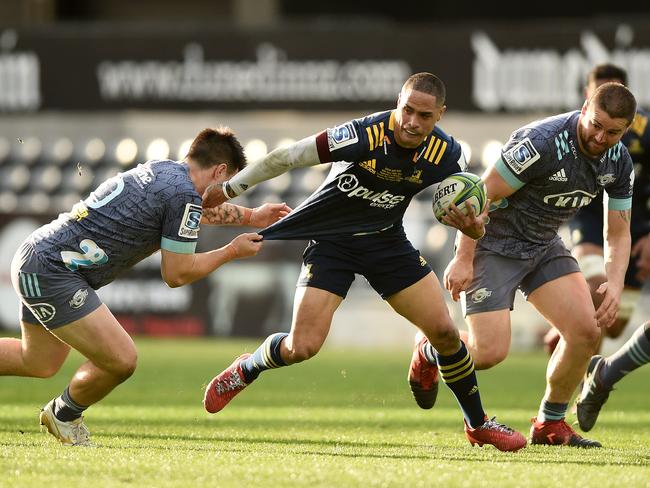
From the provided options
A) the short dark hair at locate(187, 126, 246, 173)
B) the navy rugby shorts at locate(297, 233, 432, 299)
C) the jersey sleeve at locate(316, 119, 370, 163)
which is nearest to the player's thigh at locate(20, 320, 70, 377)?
the short dark hair at locate(187, 126, 246, 173)

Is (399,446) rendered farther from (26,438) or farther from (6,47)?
(6,47)

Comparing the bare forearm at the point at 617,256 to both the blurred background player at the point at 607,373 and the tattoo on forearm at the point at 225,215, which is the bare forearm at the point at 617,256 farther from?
the tattoo on forearm at the point at 225,215

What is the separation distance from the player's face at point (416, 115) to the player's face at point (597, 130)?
0.84 meters

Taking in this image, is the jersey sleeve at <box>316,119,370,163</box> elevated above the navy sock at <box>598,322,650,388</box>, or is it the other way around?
the jersey sleeve at <box>316,119,370,163</box>

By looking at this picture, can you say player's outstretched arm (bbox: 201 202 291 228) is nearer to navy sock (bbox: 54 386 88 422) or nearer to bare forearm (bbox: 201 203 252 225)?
bare forearm (bbox: 201 203 252 225)

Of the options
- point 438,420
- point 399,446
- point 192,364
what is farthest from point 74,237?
point 192,364

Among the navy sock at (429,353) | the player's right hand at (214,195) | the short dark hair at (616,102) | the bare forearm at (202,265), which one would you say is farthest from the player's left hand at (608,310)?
the player's right hand at (214,195)

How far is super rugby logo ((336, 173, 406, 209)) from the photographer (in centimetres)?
713

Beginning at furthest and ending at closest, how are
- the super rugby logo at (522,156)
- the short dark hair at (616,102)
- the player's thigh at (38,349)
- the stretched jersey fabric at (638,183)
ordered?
the stretched jersey fabric at (638,183), the super rugby logo at (522,156), the player's thigh at (38,349), the short dark hair at (616,102)

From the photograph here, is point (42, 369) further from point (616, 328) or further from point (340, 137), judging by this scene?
point (616, 328)

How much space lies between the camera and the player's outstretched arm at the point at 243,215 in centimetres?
741

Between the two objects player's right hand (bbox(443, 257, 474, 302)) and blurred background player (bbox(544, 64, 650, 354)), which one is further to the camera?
blurred background player (bbox(544, 64, 650, 354))

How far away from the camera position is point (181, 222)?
661 centimetres

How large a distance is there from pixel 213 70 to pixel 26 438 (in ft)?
44.4
